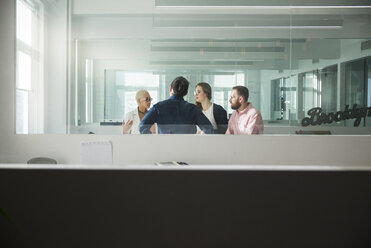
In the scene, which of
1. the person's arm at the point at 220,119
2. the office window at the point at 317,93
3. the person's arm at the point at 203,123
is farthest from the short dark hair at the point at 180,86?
the office window at the point at 317,93

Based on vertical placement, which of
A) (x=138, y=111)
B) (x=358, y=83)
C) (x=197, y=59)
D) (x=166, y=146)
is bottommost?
(x=166, y=146)

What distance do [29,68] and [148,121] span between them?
1569 millimetres

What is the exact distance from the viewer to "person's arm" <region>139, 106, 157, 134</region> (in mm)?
4422

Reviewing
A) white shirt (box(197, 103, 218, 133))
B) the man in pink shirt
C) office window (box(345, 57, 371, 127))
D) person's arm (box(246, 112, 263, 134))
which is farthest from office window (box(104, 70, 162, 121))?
office window (box(345, 57, 371, 127))

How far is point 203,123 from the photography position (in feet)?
14.7

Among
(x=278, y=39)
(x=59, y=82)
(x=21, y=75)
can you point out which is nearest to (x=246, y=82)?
(x=278, y=39)

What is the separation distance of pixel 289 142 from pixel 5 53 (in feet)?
11.2

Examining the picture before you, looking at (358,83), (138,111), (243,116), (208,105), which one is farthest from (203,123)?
(358,83)

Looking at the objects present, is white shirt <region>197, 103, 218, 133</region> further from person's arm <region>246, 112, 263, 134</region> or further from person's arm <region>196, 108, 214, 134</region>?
person's arm <region>246, 112, 263, 134</region>

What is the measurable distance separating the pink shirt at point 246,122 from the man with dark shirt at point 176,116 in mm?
276

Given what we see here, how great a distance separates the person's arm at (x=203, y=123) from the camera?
4.40 meters

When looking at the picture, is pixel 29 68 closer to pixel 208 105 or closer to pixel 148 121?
pixel 148 121

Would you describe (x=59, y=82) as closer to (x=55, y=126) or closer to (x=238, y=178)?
(x=55, y=126)

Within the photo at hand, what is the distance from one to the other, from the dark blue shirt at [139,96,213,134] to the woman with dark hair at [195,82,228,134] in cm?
7
